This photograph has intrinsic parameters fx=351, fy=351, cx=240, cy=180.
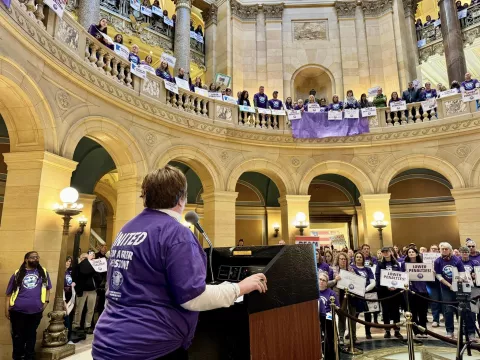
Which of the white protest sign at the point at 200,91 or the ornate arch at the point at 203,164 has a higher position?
the white protest sign at the point at 200,91

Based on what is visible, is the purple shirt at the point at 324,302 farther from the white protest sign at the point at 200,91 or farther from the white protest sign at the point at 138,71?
the white protest sign at the point at 200,91

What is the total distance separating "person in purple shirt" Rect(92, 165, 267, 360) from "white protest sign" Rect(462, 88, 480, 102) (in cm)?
1450

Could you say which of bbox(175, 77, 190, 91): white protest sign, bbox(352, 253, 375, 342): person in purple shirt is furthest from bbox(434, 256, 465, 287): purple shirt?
bbox(175, 77, 190, 91): white protest sign

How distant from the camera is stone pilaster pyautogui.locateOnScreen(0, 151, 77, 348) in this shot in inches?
287

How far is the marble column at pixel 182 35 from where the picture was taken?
1817cm

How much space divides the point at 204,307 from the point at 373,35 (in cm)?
2105

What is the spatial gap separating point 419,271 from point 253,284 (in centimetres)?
719

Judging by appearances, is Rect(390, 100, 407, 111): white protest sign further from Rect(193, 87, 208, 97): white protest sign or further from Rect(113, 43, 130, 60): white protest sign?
Rect(113, 43, 130, 60): white protest sign

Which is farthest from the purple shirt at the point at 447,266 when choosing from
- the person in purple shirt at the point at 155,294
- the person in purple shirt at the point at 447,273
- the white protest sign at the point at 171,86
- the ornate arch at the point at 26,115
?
the white protest sign at the point at 171,86

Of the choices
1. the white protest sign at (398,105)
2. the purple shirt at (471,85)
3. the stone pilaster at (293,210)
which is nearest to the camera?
the purple shirt at (471,85)

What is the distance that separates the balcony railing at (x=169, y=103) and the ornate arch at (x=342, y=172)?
3.30 ft

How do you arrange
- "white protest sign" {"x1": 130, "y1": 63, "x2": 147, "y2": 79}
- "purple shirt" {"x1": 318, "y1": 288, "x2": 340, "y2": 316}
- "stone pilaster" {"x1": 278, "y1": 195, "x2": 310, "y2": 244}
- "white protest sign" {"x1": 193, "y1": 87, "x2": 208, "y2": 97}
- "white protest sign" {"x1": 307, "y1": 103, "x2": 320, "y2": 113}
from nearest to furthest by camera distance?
"purple shirt" {"x1": 318, "y1": 288, "x2": 340, "y2": 316}
"white protest sign" {"x1": 130, "y1": 63, "x2": 147, "y2": 79}
"white protest sign" {"x1": 193, "y1": 87, "x2": 208, "y2": 97}
"stone pilaster" {"x1": 278, "y1": 195, "x2": 310, "y2": 244}
"white protest sign" {"x1": 307, "y1": 103, "x2": 320, "y2": 113}

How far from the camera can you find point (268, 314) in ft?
8.41

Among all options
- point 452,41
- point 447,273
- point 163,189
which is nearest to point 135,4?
point 452,41
